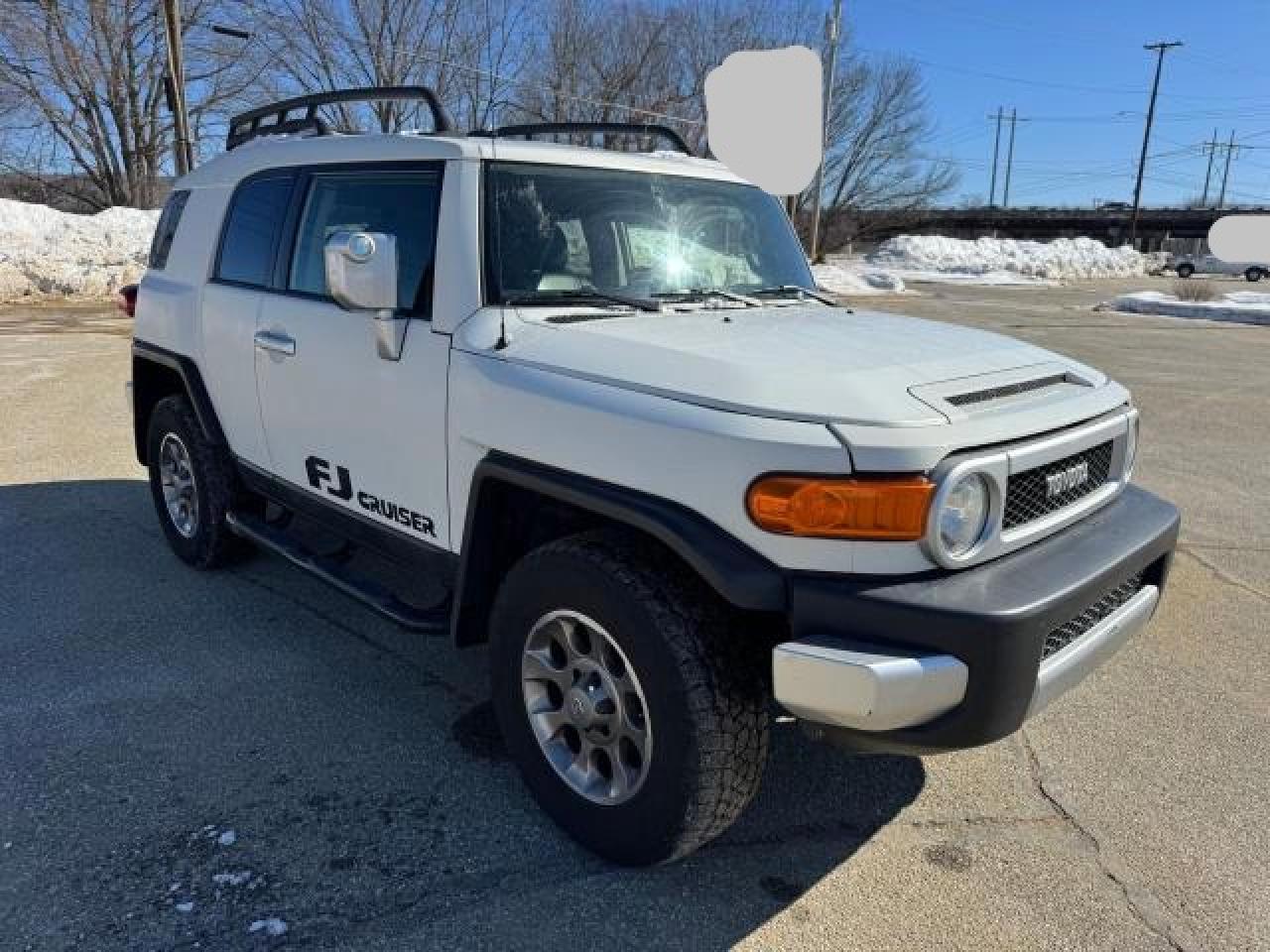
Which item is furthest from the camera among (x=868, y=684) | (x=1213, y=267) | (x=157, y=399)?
(x=1213, y=267)

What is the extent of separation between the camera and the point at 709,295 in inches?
131

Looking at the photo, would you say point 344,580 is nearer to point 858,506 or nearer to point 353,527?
point 353,527

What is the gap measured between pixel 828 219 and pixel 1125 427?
4166 cm

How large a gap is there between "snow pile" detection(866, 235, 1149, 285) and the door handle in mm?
40638

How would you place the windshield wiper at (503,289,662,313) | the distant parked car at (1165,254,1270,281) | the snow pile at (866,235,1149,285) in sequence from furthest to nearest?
the distant parked car at (1165,254,1270,281) → the snow pile at (866,235,1149,285) → the windshield wiper at (503,289,662,313)

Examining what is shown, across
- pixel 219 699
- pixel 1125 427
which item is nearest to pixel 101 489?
pixel 219 699

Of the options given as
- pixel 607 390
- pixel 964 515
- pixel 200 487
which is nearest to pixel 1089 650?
pixel 964 515

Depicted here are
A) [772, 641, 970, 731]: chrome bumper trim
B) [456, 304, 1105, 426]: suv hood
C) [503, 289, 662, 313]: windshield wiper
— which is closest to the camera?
[772, 641, 970, 731]: chrome bumper trim

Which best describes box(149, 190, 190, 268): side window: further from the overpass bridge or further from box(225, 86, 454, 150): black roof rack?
the overpass bridge

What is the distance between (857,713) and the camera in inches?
80.5

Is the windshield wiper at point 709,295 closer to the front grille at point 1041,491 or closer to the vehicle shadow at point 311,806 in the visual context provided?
the front grille at point 1041,491

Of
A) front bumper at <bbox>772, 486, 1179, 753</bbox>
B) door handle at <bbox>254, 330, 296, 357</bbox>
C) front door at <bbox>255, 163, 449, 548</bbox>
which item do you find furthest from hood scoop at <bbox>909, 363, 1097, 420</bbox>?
door handle at <bbox>254, 330, 296, 357</bbox>

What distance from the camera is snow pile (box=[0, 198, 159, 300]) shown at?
18.5 metres

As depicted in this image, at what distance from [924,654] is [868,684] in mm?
153
